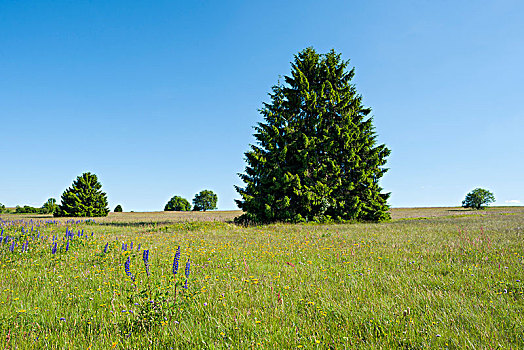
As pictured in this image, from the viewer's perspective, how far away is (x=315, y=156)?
22328mm

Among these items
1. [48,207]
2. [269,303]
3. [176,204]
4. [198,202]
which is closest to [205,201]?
[198,202]

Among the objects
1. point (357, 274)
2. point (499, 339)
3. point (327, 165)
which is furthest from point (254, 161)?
point (499, 339)

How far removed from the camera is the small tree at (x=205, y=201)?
10306 centimetres

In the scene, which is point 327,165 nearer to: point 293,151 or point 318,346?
point 293,151

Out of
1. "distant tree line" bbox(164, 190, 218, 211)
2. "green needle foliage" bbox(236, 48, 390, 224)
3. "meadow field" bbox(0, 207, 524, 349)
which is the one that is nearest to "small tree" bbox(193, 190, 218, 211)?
"distant tree line" bbox(164, 190, 218, 211)

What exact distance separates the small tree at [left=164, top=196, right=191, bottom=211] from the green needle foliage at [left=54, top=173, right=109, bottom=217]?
42.1 metres

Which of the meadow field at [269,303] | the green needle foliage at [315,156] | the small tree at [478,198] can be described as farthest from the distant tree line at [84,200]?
the small tree at [478,198]

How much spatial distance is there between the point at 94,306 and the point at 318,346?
3431 mm

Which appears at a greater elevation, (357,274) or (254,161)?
(254,161)

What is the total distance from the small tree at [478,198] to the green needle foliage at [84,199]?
4207 inches

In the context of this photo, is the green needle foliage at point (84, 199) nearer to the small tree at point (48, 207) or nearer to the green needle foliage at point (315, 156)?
the small tree at point (48, 207)

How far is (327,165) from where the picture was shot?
22719mm

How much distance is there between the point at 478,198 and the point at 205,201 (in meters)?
93.8

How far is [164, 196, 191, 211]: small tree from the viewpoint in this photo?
99.6 m
